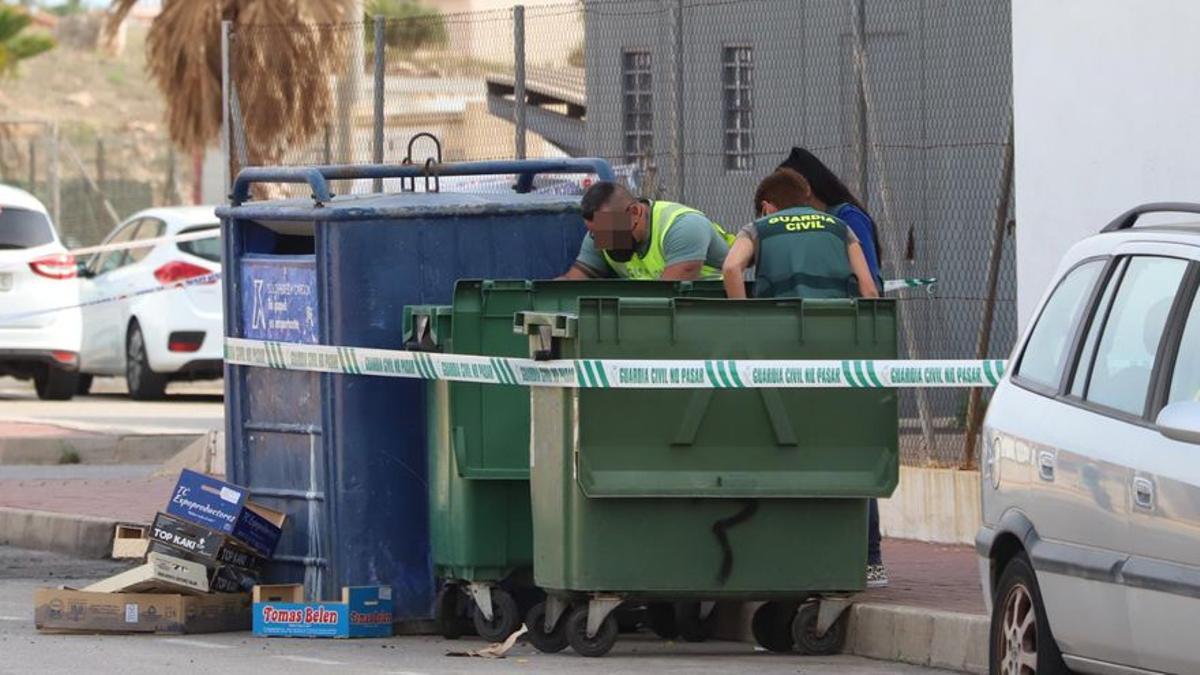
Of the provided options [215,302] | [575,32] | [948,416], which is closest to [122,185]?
[215,302]

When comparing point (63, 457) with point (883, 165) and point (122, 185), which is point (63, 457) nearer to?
point (883, 165)

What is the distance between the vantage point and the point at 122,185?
140ft

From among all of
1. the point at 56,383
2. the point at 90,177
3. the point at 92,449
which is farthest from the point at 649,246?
the point at 90,177

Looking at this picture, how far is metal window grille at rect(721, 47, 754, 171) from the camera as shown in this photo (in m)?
14.2

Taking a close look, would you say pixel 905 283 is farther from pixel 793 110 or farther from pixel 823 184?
pixel 823 184

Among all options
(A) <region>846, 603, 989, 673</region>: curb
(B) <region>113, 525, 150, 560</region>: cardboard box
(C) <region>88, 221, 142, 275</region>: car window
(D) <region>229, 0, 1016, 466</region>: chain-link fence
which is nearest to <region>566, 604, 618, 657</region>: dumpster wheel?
(A) <region>846, 603, 989, 673</region>: curb

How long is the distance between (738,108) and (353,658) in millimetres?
5320

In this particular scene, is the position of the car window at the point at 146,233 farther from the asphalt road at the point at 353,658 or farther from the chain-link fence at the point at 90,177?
the asphalt road at the point at 353,658

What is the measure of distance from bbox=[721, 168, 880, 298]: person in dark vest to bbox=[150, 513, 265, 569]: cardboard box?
7.12ft

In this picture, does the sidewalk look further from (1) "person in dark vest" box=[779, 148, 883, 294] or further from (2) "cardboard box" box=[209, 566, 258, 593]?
(2) "cardboard box" box=[209, 566, 258, 593]

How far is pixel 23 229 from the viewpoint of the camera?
23.6m

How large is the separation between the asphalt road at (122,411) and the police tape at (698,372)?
982cm

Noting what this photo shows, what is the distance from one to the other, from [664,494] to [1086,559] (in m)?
2.46

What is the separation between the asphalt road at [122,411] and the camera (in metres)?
21.0
